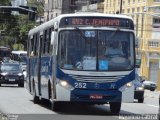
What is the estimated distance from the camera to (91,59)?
21188 millimetres

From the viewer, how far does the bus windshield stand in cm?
2116

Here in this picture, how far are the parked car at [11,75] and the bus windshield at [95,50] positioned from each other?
80.9 feet

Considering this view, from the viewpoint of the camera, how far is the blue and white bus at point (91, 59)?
2109cm

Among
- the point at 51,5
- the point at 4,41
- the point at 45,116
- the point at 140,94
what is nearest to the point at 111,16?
the point at 45,116

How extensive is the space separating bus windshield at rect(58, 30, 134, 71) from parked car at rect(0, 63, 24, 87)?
24654 mm

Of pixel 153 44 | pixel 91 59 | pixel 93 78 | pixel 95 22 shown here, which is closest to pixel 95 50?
pixel 91 59

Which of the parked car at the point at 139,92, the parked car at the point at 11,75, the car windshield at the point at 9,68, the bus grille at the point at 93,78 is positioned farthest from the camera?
the car windshield at the point at 9,68

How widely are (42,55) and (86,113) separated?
3.66 meters

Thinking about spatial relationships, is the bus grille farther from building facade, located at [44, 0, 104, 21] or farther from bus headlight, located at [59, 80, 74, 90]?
building facade, located at [44, 0, 104, 21]

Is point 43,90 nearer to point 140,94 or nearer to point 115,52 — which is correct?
point 115,52

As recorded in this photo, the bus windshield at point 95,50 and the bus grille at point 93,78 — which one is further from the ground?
the bus windshield at point 95,50

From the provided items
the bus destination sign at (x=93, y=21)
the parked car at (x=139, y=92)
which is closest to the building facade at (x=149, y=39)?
the parked car at (x=139, y=92)

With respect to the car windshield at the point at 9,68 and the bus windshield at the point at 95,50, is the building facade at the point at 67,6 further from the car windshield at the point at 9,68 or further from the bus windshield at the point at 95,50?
the bus windshield at the point at 95,50

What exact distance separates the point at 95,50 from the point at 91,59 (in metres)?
0.33
